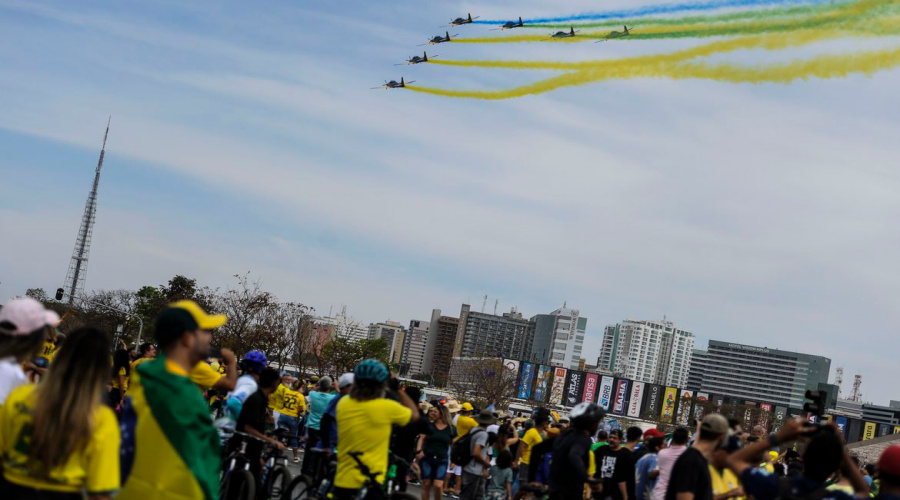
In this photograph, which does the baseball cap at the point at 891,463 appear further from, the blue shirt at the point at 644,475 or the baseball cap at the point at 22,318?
the blue shirt at the point at 644,475

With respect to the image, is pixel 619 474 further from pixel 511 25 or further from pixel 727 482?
pixel 511 25

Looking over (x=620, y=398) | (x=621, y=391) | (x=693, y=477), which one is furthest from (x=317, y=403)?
(x=621, y=391)

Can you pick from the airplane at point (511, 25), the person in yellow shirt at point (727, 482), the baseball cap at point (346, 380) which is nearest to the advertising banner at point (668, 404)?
the airplane at point (511, 25)

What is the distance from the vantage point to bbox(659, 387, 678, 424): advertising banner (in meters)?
137

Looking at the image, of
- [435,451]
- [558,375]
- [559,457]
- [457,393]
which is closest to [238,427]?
[559,457]

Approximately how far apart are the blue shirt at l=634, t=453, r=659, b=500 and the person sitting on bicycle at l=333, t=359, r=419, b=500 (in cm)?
526

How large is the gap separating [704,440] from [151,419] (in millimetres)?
4458

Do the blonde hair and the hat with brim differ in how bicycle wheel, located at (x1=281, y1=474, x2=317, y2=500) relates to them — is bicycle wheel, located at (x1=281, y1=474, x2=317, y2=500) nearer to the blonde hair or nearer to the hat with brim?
the hat with brim

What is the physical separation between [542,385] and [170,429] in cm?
13342

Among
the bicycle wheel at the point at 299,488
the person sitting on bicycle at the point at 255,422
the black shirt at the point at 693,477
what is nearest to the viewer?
the black shirt at the point at 693,477

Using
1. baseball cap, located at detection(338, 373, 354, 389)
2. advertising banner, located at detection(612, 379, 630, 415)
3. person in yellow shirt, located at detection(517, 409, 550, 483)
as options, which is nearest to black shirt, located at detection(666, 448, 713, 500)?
baseball cap, located at detection(338, 373, 354, 389)

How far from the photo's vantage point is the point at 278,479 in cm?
1182

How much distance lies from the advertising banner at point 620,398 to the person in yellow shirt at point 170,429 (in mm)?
136534

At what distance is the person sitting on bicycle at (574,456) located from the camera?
388 inches
